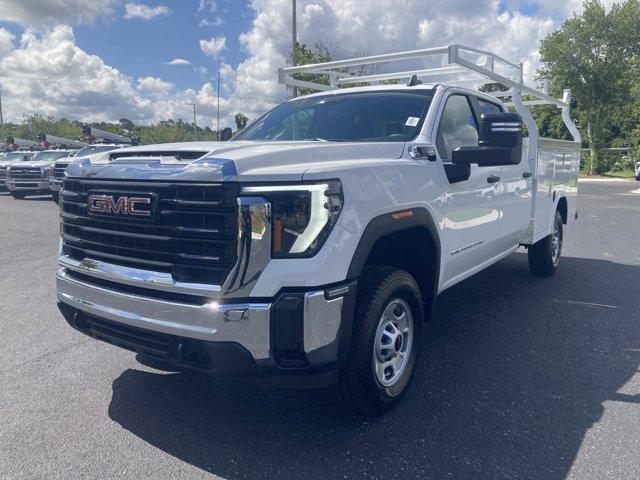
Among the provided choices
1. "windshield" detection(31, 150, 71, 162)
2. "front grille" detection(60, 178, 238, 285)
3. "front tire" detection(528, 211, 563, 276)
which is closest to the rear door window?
"front grille" detection(60, 178, 238, 285)

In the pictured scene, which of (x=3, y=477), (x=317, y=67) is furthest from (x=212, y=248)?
(x=317, y=67)

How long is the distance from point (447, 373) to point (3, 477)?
2716 mm

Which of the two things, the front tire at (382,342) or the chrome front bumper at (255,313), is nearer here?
the chrome front bumper at (255,313)

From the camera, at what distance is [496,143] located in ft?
11.4

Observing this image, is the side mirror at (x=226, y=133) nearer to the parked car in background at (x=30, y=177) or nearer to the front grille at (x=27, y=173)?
the parked car in background at (x=30, y=177)

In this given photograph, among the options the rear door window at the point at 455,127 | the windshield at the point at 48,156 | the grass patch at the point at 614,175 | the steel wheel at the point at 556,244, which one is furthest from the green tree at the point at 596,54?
the rear door window at the point at 455,127

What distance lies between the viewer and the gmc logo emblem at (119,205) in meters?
2.71

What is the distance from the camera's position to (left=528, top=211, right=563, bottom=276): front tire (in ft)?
21.3

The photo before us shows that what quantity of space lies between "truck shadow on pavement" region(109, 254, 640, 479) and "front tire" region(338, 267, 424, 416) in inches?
7.2

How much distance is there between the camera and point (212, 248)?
8.43 ft

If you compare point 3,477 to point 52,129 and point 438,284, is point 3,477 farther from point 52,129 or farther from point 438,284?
point 52,129

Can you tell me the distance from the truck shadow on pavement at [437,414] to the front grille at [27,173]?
1626cm

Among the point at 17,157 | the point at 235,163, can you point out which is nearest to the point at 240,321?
the point at 235,163

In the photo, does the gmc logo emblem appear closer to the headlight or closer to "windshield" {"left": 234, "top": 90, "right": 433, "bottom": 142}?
the headlight
